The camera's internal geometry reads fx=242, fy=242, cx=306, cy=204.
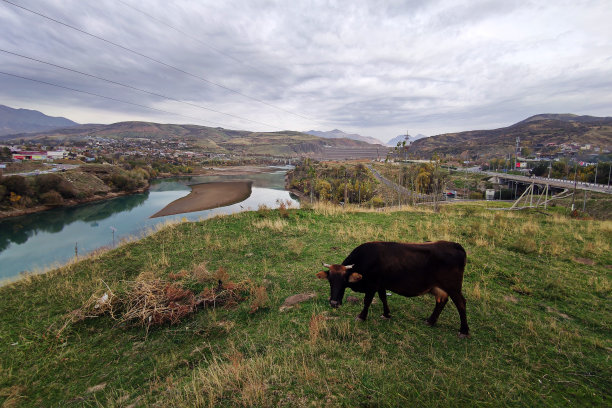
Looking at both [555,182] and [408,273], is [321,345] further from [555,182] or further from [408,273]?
[555,182]

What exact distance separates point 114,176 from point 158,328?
185 feet

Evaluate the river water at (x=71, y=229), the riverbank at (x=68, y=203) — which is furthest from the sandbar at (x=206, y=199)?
the riverbank at (x=68, y=203)

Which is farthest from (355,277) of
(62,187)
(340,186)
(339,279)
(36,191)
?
(62,187)

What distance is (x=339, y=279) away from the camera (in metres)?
4.30

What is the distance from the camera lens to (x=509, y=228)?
35.0 feet

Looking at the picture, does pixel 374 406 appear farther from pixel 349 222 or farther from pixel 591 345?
pixel 349 222

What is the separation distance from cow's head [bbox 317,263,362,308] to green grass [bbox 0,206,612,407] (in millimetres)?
429

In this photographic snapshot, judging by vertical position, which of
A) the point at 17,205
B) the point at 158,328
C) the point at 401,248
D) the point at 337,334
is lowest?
the point at 17,205

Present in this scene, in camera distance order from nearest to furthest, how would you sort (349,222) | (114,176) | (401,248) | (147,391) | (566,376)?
1. (566,376)
2. (147,391)
3. (401,248)
4. (349,222)
5. (114,176)

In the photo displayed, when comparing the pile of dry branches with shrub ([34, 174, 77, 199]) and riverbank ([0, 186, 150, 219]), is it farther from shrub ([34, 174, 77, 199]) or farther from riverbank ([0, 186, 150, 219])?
shrub ([34, 174, 77, 199])

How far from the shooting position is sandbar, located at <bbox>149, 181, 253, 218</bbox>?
34997mm

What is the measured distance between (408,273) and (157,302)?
5067 mm

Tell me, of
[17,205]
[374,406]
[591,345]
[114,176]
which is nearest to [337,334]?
[374,406]

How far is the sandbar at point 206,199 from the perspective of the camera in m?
35.0
